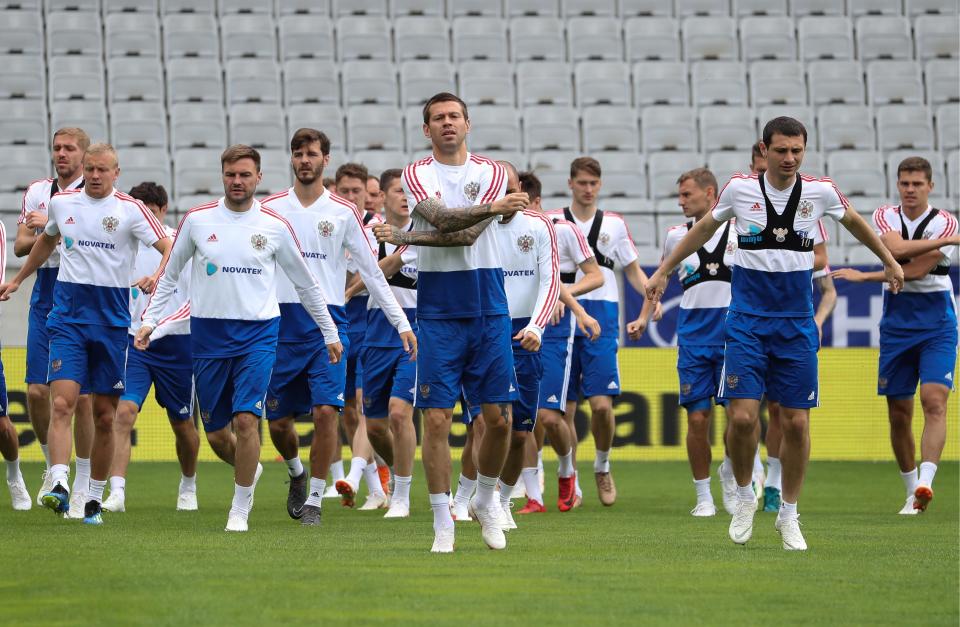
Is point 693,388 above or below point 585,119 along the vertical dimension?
below

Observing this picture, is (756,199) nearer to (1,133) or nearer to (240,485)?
(240,485)

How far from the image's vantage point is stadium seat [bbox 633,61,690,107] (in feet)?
79.3

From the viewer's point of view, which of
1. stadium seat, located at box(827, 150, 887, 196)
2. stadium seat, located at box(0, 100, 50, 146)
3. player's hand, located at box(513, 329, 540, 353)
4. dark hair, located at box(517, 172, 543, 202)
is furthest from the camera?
stadium seat, located at box(827, 150, 887, 196)

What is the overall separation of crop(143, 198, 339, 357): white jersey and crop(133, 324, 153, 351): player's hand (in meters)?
0.04

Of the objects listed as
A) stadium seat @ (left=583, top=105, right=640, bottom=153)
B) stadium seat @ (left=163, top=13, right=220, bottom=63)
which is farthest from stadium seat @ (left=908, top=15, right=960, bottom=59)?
stadium seat @ (left=163, top=13, right=220, bottom=63)

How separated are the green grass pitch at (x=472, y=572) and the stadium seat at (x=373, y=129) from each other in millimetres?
11858

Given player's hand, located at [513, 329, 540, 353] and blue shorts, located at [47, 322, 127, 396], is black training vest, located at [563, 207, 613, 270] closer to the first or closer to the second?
blue shorts, located at [47, 322, 127, 396]

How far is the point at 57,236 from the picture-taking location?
10.8 m

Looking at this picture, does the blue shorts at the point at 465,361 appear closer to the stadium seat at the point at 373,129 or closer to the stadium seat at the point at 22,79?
the stadium seat at the point at 373,129

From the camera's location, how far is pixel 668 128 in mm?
23484

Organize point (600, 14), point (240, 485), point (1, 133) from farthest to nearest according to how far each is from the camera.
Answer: point (600, 14)
point (1, 133)
point (240, 485)

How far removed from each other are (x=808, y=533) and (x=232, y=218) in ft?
13.5

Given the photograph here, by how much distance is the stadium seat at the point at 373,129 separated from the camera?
74.5ft

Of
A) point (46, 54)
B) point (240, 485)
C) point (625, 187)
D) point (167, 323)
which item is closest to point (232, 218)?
point (167, 323)
